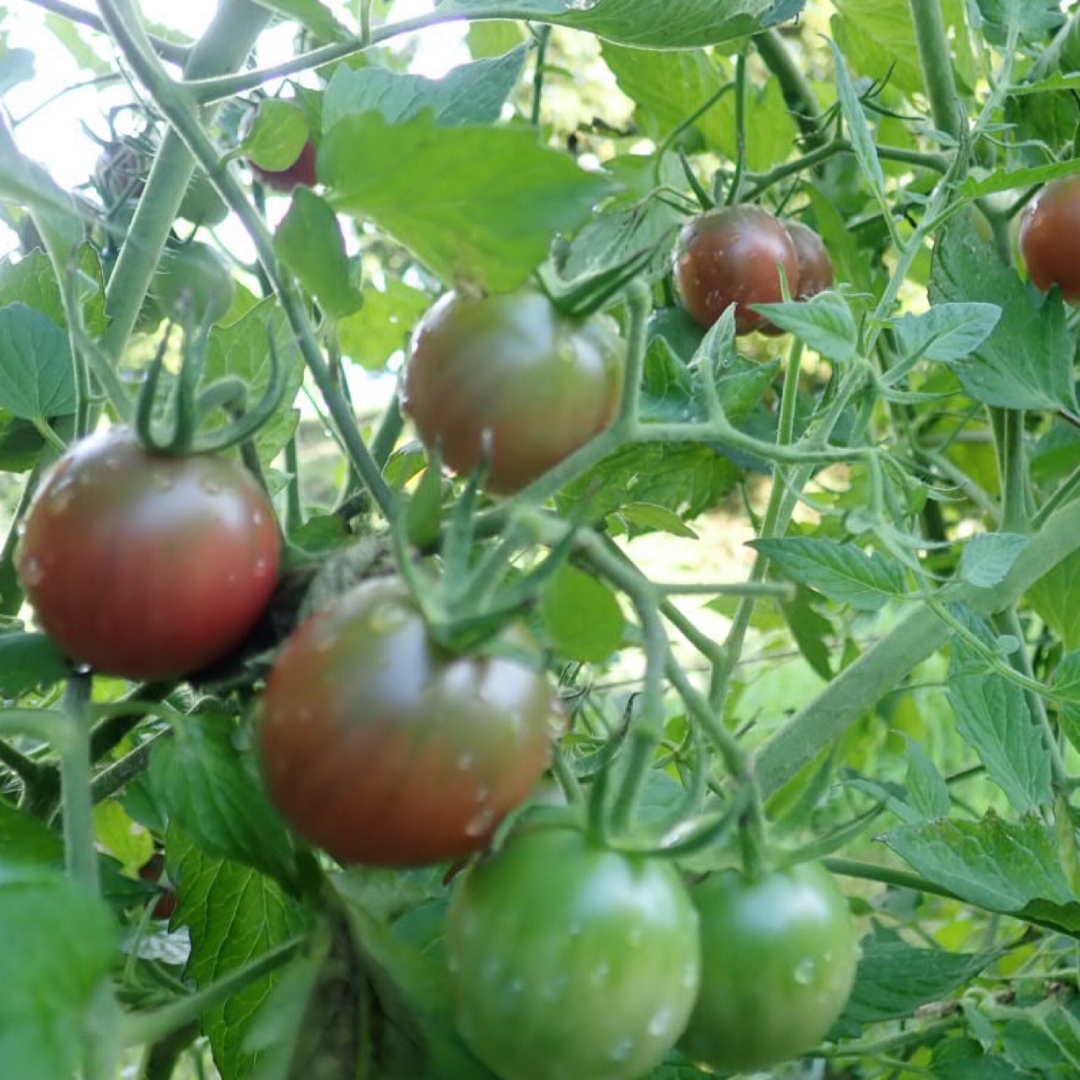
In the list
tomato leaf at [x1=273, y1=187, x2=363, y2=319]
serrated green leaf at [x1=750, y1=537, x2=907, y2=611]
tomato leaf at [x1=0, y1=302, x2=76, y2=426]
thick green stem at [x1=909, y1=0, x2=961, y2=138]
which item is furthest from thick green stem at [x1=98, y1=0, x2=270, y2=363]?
thick green stem at [x1=909, y1=0, x2=961, y2=138]

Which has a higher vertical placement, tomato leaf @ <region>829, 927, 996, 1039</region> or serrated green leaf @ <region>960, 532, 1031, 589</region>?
serrated green leaf @ <region>960, 532, 1031, 589</region>

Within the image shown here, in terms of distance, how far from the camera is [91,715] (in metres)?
0.33

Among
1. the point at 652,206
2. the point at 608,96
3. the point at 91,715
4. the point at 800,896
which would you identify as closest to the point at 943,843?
the point at 800,896

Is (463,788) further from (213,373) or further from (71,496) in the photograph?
(213,373)

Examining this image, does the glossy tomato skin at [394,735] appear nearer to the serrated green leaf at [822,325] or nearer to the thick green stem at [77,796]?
the thick green stem at [77,796]

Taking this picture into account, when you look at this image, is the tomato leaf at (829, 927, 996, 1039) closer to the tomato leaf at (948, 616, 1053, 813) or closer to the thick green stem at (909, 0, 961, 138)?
the tomato leaf at (948, 616, 1053, 813)

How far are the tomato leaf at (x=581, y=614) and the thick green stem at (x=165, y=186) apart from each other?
0.26m

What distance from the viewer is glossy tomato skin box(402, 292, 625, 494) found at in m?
0.33

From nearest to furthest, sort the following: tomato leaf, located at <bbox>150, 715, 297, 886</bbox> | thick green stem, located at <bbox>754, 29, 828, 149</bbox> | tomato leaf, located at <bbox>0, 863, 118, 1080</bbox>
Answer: tomato leaf, located at <bbox>0, 863, 118, 1080</bbox> → tomato leaf, located at <bbox>150, 715, 297, 886</bbox> → thick green stem, located at <bbox>754, 29, 828, 149</bbox>

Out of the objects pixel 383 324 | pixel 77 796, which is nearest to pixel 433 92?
pixel 77 796

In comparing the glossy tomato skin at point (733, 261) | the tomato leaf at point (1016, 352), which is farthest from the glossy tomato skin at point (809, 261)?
the tomato leaf at point (1016, 352)

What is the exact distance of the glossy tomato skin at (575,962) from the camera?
0.28m

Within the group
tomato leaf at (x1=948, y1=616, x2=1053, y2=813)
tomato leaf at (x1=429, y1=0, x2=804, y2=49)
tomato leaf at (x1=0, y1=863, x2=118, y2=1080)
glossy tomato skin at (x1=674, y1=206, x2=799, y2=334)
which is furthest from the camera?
glossy tomato skin at (x1=674, y1=206, x2=799, y2=334)

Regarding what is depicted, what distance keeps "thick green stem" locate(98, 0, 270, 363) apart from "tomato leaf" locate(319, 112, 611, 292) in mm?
204
